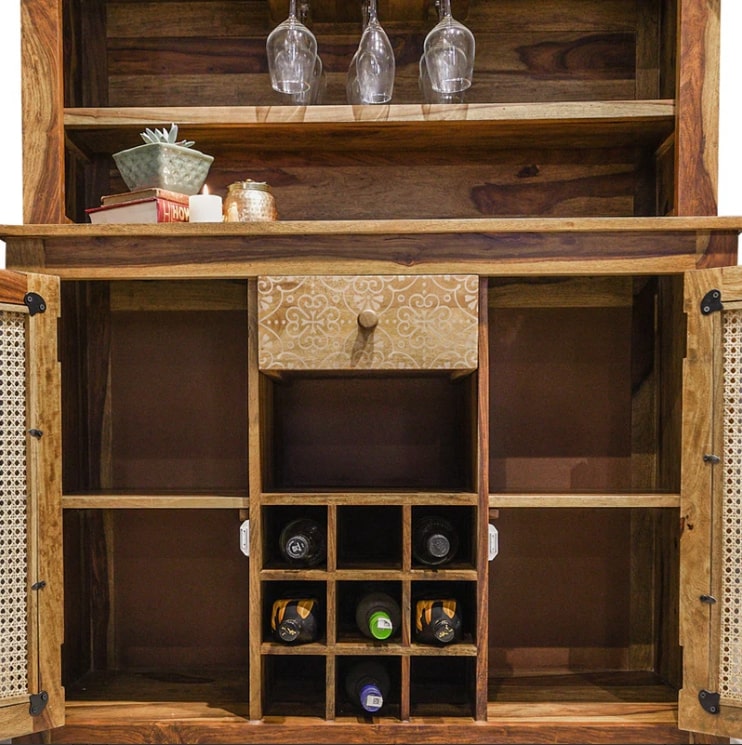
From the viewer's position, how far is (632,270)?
4.08ft

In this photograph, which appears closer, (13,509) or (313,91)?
(13,509)

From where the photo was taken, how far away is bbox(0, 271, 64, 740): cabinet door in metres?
1.18

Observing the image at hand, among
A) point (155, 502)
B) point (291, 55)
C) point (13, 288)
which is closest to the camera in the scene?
point (13, 288)

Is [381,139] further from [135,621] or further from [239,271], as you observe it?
[135,621]

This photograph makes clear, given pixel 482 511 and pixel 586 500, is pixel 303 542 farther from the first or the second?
pixel 586 500

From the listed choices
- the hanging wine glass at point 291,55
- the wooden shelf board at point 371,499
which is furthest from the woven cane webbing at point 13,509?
the hanging wine glass at point 291,55

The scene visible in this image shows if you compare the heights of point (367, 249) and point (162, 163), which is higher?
point (162, 163)

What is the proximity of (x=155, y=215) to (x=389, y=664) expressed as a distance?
40.3 inches

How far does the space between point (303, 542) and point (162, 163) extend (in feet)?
2.60

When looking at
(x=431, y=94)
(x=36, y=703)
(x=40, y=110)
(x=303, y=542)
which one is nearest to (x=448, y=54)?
(x=431, y=94)

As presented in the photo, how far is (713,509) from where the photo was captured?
1203 millimetres

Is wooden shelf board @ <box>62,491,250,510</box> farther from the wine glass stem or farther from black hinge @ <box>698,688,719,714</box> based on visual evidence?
the wine glass stem

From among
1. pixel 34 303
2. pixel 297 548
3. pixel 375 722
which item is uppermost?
pixel 34 303

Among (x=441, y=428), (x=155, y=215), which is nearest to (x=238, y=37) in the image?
(x=155, y=215)
